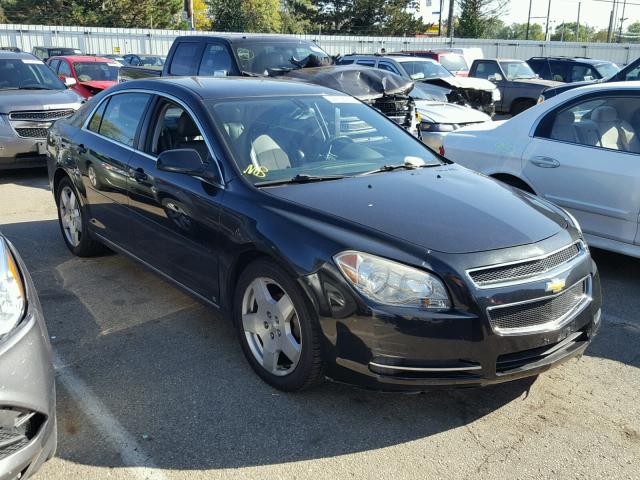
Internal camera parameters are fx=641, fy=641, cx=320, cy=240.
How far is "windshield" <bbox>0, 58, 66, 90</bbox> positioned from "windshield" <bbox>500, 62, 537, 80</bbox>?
39.0 feet

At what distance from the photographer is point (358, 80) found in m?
9.05

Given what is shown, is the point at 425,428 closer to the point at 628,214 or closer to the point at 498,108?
the point at 628,214

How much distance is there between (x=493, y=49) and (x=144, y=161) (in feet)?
108

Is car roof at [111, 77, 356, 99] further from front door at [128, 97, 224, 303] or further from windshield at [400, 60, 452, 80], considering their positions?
windshield at [400, 60, 452, 80]

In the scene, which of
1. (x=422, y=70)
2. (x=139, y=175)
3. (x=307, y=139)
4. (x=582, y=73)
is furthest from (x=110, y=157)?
(x=582, y=73)

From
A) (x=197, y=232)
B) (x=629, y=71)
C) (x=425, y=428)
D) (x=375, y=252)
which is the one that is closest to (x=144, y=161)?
(x=197, y=232)

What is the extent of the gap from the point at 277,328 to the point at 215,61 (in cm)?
714

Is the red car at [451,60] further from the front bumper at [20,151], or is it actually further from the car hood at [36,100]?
the front bumper at [20,151]

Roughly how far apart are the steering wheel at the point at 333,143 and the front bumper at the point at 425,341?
1.27m

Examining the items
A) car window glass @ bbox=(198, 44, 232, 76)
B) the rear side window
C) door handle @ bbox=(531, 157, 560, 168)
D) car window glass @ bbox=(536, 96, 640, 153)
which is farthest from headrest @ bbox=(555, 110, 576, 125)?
the rear side window

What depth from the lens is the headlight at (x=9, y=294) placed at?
7.97 feet

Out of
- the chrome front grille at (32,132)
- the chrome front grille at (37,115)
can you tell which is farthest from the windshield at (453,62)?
the chrome front grille at (32,132)

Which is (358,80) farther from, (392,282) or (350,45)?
(350,45)

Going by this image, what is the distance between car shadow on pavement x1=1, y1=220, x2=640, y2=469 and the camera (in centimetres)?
299
